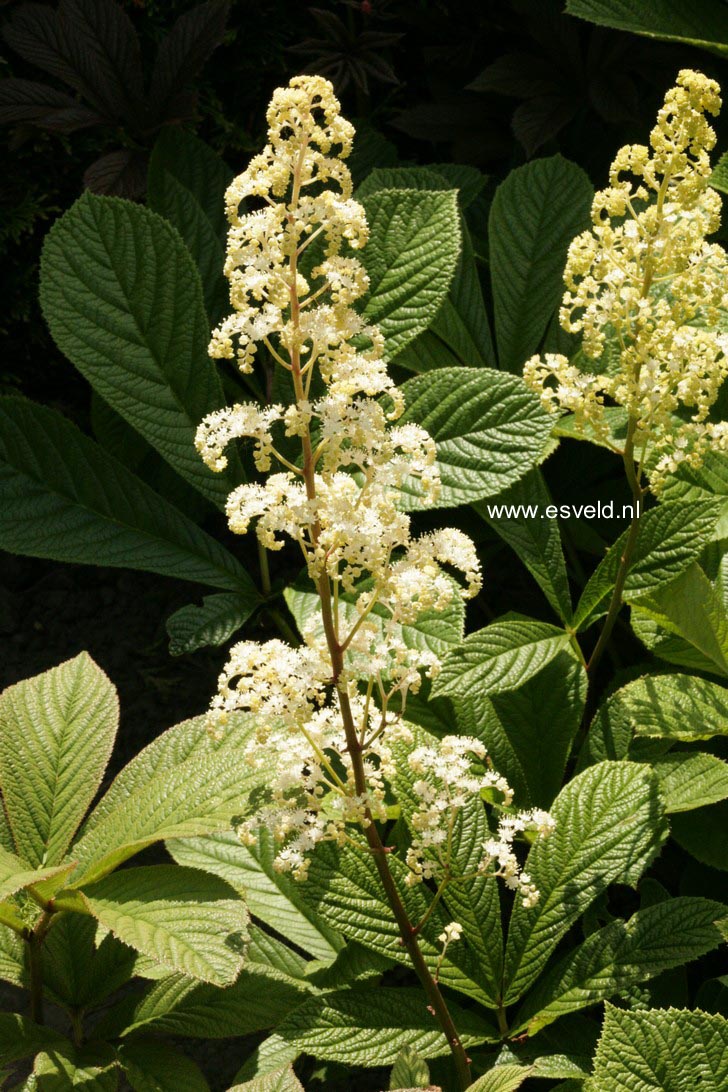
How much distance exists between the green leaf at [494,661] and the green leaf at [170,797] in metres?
0.28

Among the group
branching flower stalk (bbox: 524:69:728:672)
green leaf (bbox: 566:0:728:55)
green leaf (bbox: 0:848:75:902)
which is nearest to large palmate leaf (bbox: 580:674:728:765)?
branching flower stalk (bbox: 524:69:728:672)

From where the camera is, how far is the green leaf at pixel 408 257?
1.83 m

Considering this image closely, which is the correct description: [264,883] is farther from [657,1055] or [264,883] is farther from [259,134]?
[259,134]

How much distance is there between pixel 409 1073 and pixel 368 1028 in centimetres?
16

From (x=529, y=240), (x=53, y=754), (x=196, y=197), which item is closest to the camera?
(x=53, y=754)

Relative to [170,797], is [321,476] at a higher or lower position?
higher

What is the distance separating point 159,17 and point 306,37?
287 mm

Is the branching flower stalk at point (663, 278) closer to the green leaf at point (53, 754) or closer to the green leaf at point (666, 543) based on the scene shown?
the green leaf at point (666, 543)

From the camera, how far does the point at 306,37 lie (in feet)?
7.65

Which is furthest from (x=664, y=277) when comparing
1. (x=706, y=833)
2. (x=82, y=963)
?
(x=82, y=963)

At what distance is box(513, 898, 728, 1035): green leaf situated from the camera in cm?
145

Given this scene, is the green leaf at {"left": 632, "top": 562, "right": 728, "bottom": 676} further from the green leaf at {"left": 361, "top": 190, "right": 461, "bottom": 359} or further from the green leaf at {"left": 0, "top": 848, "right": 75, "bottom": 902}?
the green leaf at {"left": 0, "top": 848, "right": 75, "bottom": 902}

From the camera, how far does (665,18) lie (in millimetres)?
2055

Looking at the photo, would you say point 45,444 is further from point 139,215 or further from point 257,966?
point 257,966
